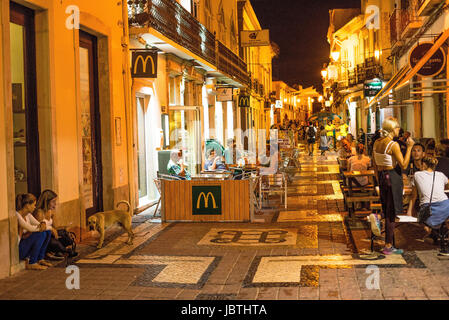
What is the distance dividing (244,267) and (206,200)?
3.93 meters

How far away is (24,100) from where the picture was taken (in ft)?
29.2

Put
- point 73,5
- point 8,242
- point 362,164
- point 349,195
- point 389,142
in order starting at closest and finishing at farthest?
point 8,242 → point 389,142 → point 73,5 → point 349,195 → point 362,164

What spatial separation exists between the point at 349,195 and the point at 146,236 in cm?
389

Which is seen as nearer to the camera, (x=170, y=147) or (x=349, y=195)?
(x=349, y=195)

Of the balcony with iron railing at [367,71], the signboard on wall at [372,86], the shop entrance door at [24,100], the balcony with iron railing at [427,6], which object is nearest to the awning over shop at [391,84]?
the balcony with iron railing at [427,6]

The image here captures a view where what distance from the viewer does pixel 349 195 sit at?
36.0 feet

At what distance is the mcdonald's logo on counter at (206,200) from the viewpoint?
1158 cm

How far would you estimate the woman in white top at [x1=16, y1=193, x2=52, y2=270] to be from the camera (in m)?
7.98

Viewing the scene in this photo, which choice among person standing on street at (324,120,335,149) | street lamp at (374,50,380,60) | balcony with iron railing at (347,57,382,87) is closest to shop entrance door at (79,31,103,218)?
balcony with iron railing at (347,57,382,87)

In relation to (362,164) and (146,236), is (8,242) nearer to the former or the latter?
(146,236)

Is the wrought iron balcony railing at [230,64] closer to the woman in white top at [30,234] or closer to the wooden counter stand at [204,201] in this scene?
the wooden counter stand at [204,201]

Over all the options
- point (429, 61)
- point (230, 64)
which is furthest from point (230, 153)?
point (429, 61)
